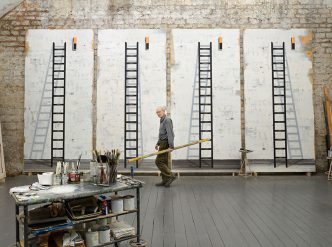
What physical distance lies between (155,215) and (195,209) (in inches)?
22.8

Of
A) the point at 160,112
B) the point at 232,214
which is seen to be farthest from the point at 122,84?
the point at 232,214

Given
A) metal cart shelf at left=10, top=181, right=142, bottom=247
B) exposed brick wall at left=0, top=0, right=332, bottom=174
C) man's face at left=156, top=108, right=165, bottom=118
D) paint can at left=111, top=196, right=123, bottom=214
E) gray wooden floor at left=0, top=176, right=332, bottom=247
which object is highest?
exposed brick wall at left=0, top=0, right=332, bottom=174

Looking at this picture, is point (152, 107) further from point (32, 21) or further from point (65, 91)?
point (32, 21)

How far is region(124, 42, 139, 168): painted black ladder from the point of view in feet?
21.4

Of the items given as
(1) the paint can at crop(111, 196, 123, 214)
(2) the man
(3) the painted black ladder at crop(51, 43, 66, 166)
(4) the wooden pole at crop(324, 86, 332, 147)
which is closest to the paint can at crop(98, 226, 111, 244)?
(1) the paint can at crop(111, 196, 123, 214)

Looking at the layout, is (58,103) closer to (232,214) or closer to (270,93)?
(232,214)

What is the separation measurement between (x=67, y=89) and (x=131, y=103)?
1464 mm

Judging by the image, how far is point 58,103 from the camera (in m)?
6.59

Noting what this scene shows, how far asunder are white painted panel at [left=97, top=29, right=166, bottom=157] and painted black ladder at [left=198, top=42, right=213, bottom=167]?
0.82m

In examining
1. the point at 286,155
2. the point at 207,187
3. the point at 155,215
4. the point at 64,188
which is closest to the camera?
the point at 64,188

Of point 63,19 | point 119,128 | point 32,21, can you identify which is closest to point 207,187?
point 119,128

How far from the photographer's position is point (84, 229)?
2.44 meters

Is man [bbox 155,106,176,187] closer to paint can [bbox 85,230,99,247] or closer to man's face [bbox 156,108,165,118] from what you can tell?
man's face [bbox 156,108,165,118]

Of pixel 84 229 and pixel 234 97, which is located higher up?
pixel 234 97
